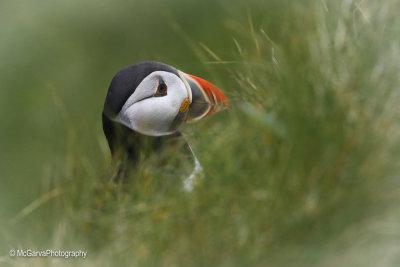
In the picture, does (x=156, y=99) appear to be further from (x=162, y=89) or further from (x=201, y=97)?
(x=201, y=97)

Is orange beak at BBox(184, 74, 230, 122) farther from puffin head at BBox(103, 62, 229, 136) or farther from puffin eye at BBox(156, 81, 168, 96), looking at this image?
puffin eye at BBox(156, 81, 168, 96)

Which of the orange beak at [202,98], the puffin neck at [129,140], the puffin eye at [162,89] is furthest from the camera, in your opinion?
the puffin eye at [162,89]

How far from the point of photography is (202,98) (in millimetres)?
3027

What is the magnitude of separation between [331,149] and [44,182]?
120 cm

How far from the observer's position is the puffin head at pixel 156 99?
285cm

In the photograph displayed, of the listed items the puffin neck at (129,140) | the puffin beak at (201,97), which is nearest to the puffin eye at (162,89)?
the puffin beak at (201,97)

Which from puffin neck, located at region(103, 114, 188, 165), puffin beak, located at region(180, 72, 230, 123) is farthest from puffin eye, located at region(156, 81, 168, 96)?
puffin neck, located at region(103, 114, 188, 165)

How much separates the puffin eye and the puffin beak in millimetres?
108

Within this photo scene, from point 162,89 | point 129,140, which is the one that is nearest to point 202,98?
point 162,89

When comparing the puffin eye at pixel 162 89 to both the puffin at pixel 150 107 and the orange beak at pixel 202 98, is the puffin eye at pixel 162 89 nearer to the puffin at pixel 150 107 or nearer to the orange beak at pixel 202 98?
the puffin at pixel 150 107

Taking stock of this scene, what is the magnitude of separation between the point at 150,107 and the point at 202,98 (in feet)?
0.89

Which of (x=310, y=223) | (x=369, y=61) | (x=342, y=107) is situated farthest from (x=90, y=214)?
(x=369, y=61)

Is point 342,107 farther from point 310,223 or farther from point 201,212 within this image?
point 201,212

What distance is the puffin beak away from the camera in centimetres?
286
